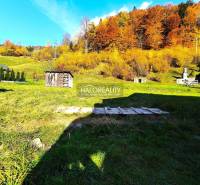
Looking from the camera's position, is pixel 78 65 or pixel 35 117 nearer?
pixel 35 117

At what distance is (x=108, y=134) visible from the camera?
20.0 ft

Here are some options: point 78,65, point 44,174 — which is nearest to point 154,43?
point 78,65

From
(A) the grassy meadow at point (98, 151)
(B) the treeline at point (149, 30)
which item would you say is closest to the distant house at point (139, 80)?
(B) the treeline at point (149, 30)

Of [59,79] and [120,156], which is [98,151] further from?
[59,79]

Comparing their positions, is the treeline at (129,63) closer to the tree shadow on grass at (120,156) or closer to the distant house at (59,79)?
the distant house at (59,79)

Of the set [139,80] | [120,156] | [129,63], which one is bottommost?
[120,156]

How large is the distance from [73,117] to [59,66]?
46.2 meters

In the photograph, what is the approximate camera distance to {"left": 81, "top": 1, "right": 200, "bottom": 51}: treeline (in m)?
60.5

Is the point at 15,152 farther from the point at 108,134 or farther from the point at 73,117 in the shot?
the point at 73,117

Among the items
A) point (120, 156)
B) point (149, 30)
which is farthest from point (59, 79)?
point (149, 30)

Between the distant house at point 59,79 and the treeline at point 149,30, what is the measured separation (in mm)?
34658

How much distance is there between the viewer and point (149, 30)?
62.0 metres

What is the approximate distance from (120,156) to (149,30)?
62.2 m

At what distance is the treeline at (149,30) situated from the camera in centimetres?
6047
